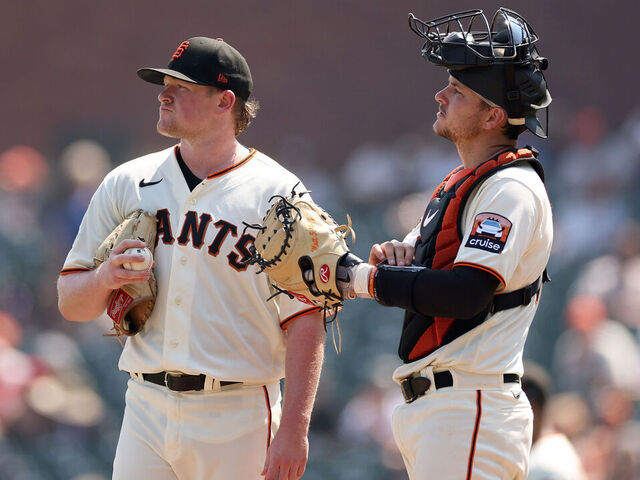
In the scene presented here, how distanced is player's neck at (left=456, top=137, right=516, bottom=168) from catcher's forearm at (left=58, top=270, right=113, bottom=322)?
3.92 ft

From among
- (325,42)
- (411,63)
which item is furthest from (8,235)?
(411,63)

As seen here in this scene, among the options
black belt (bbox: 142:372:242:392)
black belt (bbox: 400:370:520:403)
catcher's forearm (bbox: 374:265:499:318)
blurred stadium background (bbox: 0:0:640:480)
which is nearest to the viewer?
catcher's forearm (bbox: 374:265:499:318)

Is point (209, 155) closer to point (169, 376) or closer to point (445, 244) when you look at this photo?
point (169, 376)

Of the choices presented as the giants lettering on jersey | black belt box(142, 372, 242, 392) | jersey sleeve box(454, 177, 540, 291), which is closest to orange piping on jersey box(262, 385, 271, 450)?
black belt box(142, 372, 242, 392)

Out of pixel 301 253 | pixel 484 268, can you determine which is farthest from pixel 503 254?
pixel 301 253

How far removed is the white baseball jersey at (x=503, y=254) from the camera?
2348mm

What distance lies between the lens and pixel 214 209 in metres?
3.10

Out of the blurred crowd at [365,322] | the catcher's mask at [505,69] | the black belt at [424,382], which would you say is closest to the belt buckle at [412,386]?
the black belt at [424,382]

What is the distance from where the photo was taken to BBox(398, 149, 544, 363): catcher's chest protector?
2.47m

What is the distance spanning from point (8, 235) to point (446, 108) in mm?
5255

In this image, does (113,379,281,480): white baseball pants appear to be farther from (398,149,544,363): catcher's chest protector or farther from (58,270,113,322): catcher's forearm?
(398,149,544,363): catcher's chest protector

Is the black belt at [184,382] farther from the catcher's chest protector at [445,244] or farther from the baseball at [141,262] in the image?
the catcher's chest protector at [445,244]

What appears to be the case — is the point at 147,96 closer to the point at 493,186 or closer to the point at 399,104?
the point at 399,104

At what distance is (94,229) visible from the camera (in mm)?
3186
